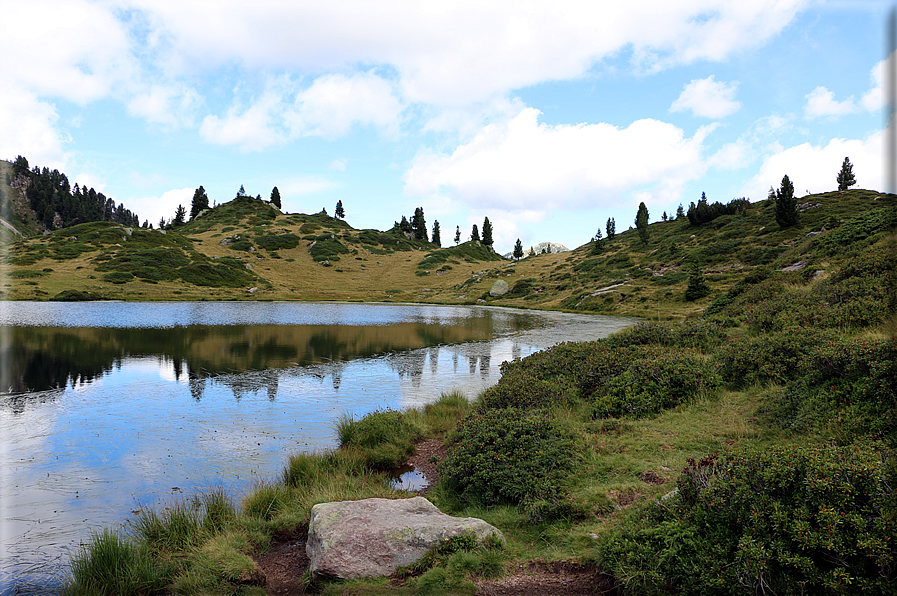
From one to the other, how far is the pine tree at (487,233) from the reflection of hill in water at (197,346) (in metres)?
133

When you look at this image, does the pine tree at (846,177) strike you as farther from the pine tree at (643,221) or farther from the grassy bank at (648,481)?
the grassy bank at (648,481)

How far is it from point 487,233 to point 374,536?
568 ft

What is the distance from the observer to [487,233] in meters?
177

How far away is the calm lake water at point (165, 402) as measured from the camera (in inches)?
371

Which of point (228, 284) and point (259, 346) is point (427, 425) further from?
point (228, 284)

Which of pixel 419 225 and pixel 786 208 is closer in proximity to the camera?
pixel 786 208

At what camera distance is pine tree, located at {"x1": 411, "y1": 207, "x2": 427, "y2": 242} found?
579ft

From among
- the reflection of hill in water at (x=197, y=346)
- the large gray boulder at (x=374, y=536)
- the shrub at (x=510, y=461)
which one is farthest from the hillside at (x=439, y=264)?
the large gray boulder at (x=374, y=536)

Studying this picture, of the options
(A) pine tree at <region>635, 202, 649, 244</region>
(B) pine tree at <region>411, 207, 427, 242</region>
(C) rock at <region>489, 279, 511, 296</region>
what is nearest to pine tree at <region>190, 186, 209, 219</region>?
(B) pine tree at <region>411, 207, 427, 242</region>

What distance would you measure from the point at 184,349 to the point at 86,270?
239 feet

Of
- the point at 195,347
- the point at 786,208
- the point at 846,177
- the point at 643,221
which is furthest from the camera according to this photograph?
the point at 643,221

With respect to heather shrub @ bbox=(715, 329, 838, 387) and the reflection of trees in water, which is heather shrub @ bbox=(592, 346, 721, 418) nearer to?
heather shrub @ bbox=(715, 329, 838, 387)

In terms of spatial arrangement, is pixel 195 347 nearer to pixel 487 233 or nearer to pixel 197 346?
pixel 197 346

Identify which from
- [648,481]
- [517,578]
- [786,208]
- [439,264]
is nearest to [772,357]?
[648,481]
